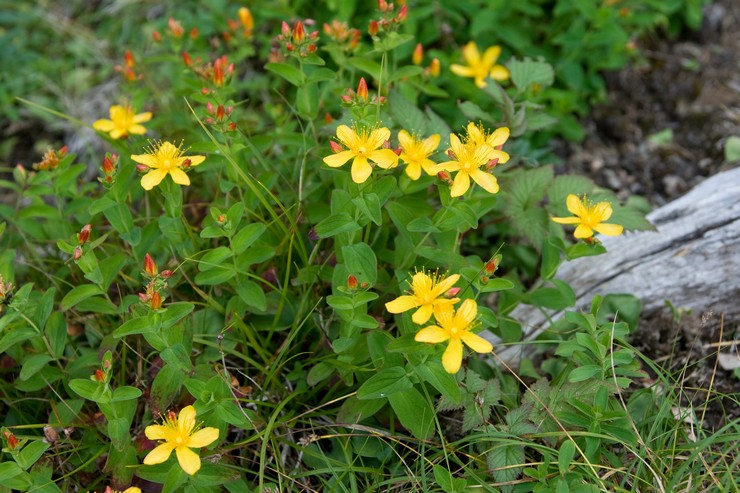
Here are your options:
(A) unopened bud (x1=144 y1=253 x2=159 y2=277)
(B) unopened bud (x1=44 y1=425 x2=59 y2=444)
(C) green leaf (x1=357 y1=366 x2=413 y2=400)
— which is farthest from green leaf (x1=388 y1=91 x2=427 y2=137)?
(B) unopened bud (x1=44 y1=425 x2=59 y2=444)

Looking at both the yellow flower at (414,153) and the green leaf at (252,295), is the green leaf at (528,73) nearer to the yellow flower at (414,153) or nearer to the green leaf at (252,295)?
the yellow flower at (414,153)

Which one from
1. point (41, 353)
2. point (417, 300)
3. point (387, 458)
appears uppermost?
point (417, 300)

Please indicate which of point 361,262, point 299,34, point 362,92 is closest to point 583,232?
point 361,262

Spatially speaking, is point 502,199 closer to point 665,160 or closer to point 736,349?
point 736,349

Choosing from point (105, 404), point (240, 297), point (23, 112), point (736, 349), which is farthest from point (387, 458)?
point (23, 112)

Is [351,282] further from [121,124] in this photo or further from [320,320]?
[121,124]

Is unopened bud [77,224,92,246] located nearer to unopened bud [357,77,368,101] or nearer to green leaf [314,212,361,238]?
green leaf [314,212,361,238]

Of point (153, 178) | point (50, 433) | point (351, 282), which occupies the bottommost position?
point (50, 433)
